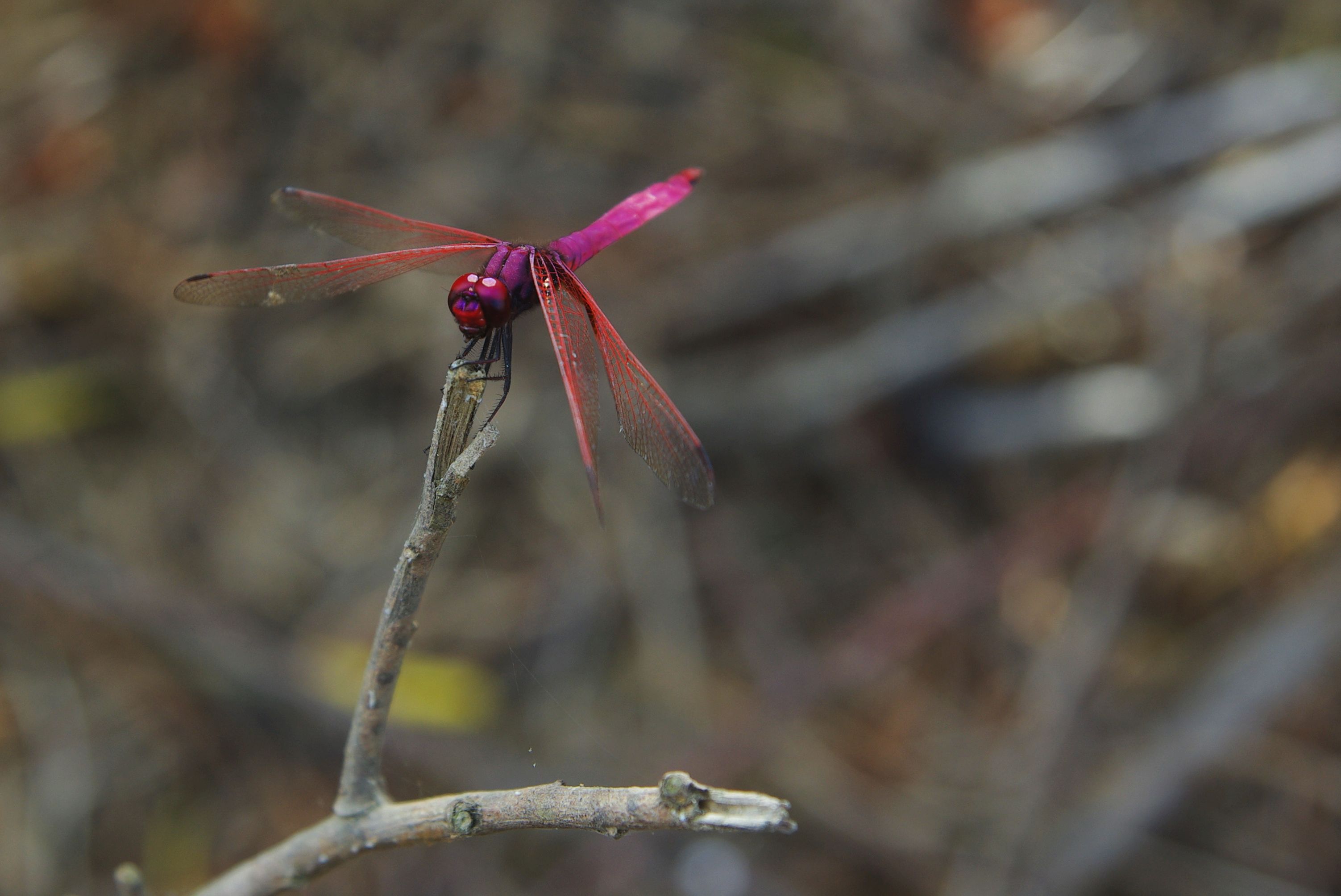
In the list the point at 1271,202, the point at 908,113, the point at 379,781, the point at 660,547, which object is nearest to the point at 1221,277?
the point at 1271,202

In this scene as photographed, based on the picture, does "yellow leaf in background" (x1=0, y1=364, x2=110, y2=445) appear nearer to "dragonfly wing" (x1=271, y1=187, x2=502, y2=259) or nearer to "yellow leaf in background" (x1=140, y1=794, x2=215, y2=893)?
"yellow leaf in background" (x1=140, y1=794, x2=215, y2=893)

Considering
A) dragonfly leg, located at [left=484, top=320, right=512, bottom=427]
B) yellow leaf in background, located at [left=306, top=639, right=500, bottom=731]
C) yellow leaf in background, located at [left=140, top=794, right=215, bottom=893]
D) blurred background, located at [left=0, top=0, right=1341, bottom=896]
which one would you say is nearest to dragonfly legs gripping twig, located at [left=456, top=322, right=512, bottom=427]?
dragonfly leg, located at [left=484, top=320, right=512, bottom=427]

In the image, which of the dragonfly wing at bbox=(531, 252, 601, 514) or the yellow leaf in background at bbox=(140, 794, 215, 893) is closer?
the dragonfly wing at bbox=(531, 252, 601, 514)

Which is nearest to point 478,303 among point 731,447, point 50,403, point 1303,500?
point 731,447

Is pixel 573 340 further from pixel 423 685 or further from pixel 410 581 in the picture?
pixel 423 685

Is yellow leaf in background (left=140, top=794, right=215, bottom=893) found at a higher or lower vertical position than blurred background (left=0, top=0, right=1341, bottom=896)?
lower

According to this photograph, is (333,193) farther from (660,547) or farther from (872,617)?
(872,617)

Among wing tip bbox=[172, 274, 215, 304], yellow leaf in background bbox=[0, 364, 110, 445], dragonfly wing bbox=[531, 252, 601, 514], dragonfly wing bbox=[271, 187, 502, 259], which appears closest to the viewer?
dragonfly wing bbox=[531, 252, 601, 514]
